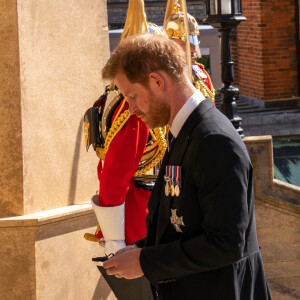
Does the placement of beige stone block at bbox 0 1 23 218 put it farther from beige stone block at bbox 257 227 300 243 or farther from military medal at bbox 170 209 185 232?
beige stone block at bbox 257 227 300 243

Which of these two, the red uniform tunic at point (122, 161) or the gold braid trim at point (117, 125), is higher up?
the gold braid trim at point (117, 125)

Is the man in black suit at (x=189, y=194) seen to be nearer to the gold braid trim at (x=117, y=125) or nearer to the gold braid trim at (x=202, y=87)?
the gold braid trim at (x=117, y=125)

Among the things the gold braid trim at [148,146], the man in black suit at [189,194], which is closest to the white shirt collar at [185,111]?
the man in black suit at [189,194]

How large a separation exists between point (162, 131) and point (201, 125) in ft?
5.81

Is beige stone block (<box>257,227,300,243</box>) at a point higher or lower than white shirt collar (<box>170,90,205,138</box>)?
lower

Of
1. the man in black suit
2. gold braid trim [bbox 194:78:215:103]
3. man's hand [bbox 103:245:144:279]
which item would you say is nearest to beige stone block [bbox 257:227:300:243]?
gold braid trim [bbox 194:78:215:103]

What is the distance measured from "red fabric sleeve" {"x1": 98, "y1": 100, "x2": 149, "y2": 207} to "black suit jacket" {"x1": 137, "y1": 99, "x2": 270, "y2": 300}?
1296 millimetres

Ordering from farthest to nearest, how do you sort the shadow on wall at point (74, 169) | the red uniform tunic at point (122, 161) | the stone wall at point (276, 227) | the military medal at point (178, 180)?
the stone wall at point (276, 227), the shadow on wall at point (74, 169), the red uniform tunic at point (122, 161), the military medal at point (178, 180)

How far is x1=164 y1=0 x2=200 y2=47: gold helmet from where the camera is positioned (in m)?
5.19

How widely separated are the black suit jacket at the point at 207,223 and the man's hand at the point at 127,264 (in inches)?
1.1

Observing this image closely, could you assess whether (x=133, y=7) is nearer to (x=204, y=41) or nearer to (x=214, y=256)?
(x=214, y=256)

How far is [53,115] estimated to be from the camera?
528 centimetres

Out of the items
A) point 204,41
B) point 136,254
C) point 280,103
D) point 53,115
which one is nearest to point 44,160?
point 53,115

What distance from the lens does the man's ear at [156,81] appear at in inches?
110
